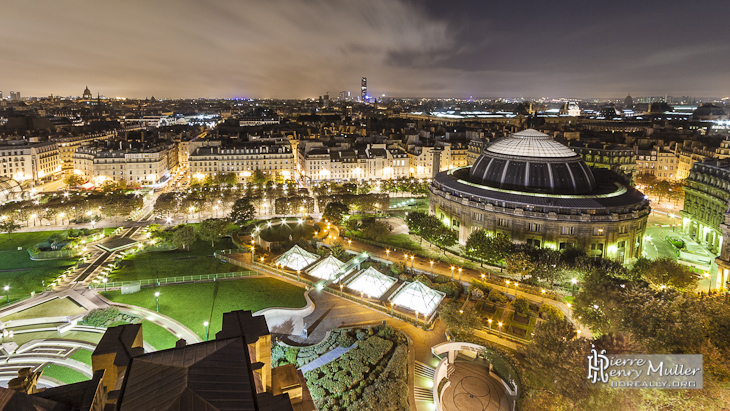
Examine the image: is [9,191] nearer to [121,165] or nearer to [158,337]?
[121,165]

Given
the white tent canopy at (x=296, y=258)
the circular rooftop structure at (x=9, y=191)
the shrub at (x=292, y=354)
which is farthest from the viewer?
the circular rooftop structure at (x=9, y=191)

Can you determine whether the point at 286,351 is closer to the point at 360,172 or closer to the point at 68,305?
the point at 68,305

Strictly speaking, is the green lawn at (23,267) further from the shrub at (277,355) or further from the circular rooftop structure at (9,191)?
the shrub at (277,355)

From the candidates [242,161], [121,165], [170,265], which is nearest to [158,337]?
[170,265]

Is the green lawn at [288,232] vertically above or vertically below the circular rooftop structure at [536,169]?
below

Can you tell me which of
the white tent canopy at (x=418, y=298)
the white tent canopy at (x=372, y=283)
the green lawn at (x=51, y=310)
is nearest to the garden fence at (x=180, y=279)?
the green lawn at (x=51, y=310)

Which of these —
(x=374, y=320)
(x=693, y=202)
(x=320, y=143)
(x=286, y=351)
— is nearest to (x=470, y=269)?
(x=374, y=320)

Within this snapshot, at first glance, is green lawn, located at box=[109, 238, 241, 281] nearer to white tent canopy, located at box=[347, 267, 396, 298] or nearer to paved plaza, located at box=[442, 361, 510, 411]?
white tent canopy, located at box=[347, 267, 396, 298]
